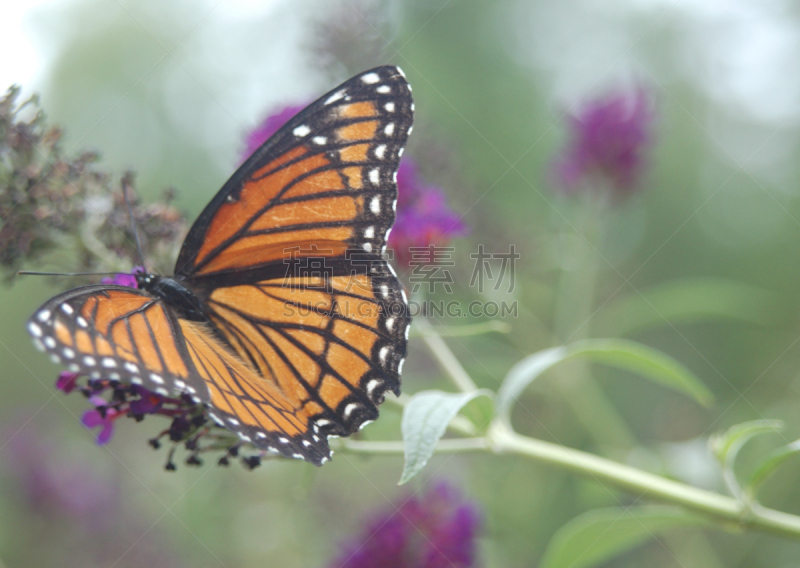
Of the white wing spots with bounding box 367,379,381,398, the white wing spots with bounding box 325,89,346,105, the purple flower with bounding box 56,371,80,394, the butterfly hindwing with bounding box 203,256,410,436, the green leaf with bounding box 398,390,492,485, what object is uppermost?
the white wing spots with bounding box 325,89,346,105

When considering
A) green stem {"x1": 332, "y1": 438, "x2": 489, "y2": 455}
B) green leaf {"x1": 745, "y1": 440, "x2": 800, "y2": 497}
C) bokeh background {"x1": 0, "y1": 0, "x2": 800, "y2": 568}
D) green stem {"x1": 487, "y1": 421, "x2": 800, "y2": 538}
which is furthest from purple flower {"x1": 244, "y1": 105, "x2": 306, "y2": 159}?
green leaf {"x1": 745, "y1": 440, "x2": 800, "y2": 497}

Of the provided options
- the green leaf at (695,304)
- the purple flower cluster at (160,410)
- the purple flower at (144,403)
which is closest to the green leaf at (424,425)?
the purple flower cluster at (160,410)

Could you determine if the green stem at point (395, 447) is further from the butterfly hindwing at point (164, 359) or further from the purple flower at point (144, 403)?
the purple flower at point (144, 403)

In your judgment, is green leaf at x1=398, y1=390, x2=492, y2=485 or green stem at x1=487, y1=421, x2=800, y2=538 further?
green stem at x1=487, y1=421, x2=800, y2=538

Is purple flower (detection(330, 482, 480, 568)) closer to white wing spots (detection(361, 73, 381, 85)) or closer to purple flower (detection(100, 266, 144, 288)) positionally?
purple flower (detection(100, 266, 144, 288))

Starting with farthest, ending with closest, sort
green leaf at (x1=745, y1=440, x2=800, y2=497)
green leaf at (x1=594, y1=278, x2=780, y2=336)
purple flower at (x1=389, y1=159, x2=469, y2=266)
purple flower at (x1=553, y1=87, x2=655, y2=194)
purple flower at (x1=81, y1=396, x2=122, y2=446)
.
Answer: purple flower at (x1=553, y1=87, x2=655, y2=194)
green leaf at (x1=594, y1=278, x2=780, y2=336)
purple flower at (x1=389, y1=159, x2=469, y2=266)
purple flower at (x1=81, y1=396, x2=122, y2=446)
green leaf at (x1=745, y1=440, x2=800, y2=497)

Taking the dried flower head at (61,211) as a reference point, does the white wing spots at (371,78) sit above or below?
below

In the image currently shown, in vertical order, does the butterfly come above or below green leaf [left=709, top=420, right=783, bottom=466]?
above

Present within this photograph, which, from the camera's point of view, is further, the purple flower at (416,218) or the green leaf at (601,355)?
the purple flower at (416,218)

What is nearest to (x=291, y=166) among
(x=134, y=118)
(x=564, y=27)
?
(x=564, y=27)
